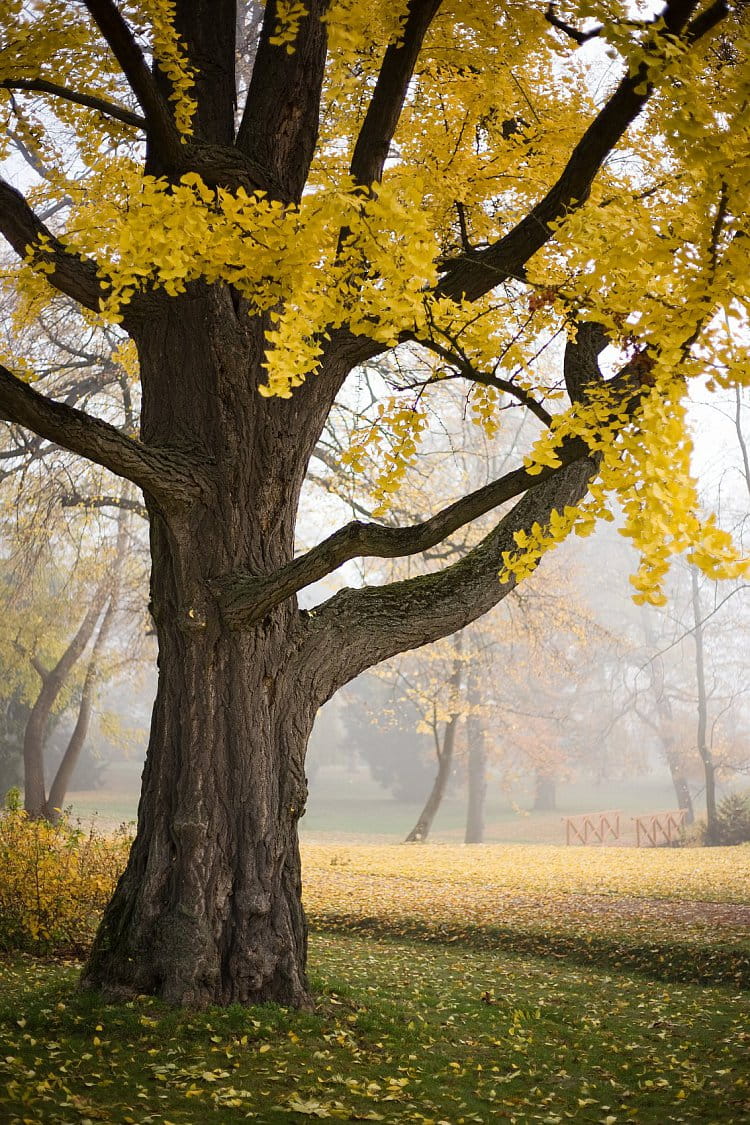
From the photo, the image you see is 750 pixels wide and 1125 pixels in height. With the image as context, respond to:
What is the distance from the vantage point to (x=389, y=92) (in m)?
4.59

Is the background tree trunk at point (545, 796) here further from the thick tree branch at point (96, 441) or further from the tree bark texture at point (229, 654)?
the thick tree branch at point (96, 441)

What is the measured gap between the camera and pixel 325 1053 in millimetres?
4039

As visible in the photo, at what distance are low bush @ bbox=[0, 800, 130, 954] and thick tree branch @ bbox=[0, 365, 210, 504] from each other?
136 inches

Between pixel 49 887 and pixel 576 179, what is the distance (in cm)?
582

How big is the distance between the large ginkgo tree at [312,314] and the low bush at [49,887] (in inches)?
79.1

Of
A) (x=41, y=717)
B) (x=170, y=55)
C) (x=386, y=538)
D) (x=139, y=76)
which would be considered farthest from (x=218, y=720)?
(x=41, y=717)

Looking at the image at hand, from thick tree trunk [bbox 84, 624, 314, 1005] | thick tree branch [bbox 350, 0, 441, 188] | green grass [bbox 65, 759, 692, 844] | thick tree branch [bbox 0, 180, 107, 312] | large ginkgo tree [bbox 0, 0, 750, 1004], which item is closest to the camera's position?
large ginkgo tree [bbox 0, 0, 750, 1004]

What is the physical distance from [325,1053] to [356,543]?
7.40ft

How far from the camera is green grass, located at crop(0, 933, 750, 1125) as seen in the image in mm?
3381

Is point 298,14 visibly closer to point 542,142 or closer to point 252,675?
point 542,142

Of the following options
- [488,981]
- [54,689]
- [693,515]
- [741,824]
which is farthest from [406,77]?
[741,824]

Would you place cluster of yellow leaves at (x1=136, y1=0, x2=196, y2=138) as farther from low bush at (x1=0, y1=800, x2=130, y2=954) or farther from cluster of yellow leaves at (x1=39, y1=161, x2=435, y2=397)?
low bush at (x1=0, y1=800, x2=130, y2=954)

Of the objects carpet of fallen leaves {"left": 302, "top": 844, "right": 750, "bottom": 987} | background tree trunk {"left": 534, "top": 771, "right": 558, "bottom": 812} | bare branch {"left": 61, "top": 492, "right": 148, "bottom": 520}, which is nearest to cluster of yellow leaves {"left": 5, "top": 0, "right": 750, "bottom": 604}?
carpet of fallen leaves {"left": 302, "top": 844, "right": 750, "bottom": 987}

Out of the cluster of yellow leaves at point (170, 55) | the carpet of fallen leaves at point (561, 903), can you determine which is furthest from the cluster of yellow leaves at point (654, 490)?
the carpet of fallen leaves at point (561, 903)
